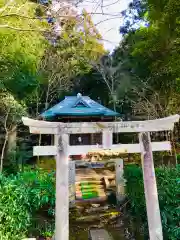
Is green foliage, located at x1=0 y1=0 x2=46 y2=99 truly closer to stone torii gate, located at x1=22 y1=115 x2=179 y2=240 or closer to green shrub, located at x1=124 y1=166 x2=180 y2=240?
stone torii gate, located at x1=22 y1=115 x2=179 y2=240

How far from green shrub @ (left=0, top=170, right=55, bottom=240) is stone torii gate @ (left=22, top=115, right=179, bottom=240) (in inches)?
22.7

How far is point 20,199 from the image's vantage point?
348 cm

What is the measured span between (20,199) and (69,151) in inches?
41.9

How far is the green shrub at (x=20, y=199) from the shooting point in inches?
129

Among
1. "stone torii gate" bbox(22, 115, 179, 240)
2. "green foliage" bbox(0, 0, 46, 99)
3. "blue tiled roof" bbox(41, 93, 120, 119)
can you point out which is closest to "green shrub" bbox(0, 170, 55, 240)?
"stone torii gate" bbox(22, 115, 179, 240)

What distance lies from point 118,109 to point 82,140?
516 cm

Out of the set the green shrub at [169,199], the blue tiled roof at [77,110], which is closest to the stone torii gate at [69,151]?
the green shrub at [169,199]

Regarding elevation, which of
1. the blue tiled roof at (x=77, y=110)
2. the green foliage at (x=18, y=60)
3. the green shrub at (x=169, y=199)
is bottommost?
the green shrub at (x=169, y=199)

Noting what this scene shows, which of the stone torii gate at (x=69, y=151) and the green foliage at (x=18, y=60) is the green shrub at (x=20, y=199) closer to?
Result: the stone torii gate at (x=69, y=151)

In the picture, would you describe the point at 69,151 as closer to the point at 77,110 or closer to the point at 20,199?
the point at 20,199

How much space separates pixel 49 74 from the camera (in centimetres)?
1237

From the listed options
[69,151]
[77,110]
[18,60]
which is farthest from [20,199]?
[77,110]

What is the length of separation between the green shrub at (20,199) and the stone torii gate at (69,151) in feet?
1.89

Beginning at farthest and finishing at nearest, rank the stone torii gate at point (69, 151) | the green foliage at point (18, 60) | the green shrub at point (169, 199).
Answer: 1. the green foliage at point (18, 60)
2. the green shrub at point (169, 199)
3. the stone torii gate at point (69, 151)
